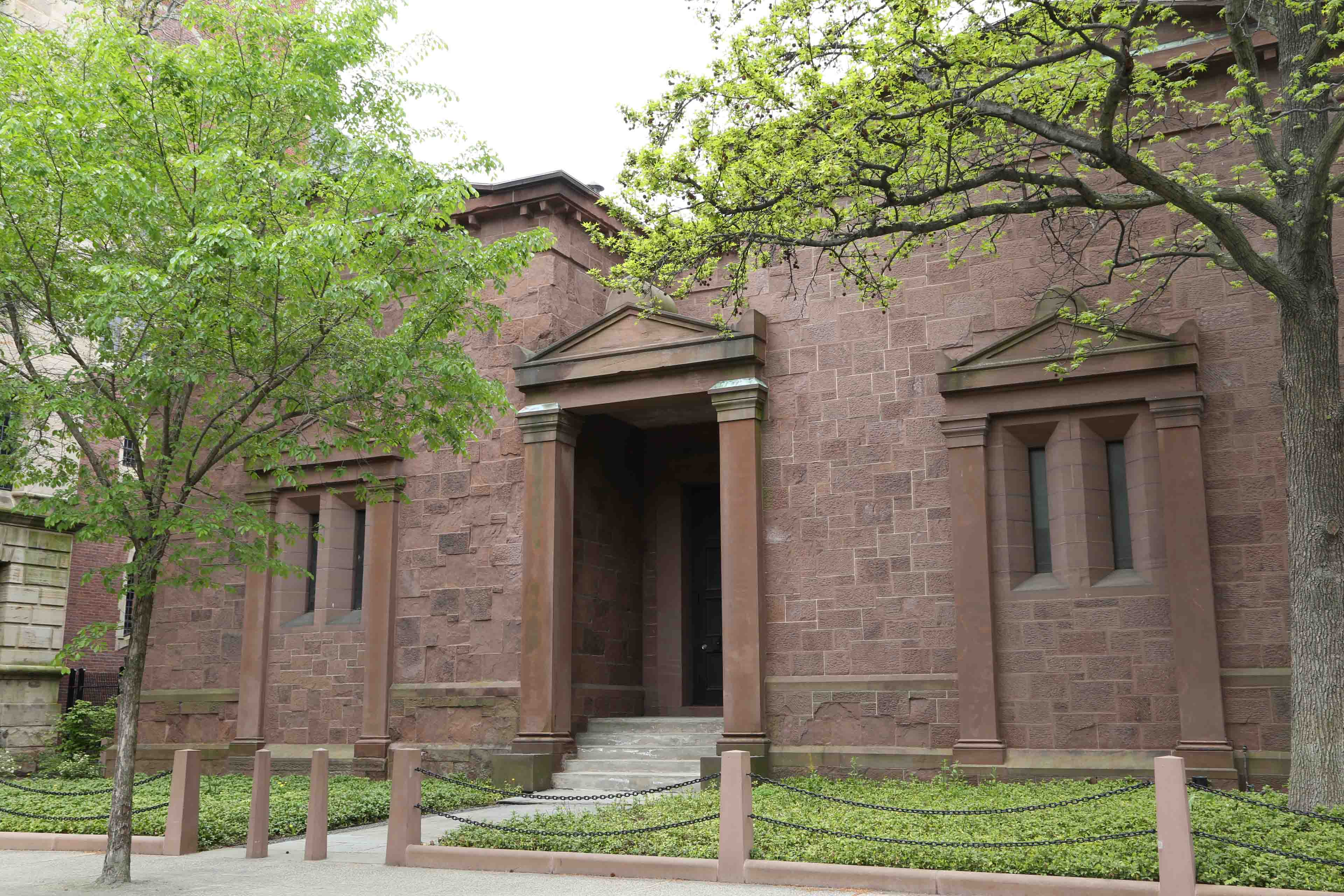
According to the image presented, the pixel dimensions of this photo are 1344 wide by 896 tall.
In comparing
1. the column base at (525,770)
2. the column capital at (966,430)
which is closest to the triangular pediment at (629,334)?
the column capital at (966,430)

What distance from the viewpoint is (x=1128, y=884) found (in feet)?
25.6

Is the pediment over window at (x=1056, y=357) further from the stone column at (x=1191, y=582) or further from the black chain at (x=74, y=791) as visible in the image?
the black chain at (x=74, y=791)

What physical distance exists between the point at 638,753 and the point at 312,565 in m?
6.65

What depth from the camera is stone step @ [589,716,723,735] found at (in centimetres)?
1527

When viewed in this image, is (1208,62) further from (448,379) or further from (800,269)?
(448,379)

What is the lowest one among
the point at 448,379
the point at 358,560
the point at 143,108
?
the point at 358,560

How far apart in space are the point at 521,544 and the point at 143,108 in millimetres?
7591

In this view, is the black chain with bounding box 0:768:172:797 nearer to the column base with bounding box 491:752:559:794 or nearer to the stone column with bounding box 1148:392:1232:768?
the column base with bounding box 491:752:559:794

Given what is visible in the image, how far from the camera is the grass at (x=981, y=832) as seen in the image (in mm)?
8016

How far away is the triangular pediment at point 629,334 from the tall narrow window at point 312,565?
4.98 m

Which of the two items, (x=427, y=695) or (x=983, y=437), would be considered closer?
(x=983, y=437)

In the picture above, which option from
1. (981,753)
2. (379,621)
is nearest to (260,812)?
(379,621)

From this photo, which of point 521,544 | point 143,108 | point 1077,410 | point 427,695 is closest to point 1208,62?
point 1077,410

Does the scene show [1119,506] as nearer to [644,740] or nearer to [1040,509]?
[1040,509]
